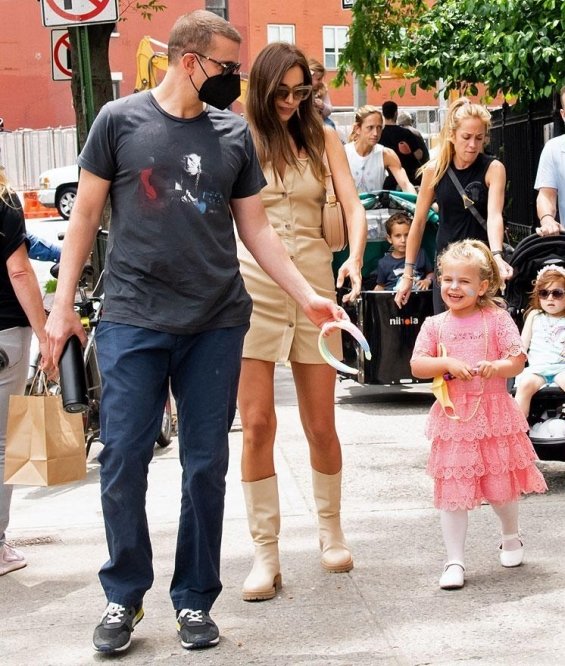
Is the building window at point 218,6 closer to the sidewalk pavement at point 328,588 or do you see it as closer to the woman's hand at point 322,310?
the sidewalk pavement at point 328,588

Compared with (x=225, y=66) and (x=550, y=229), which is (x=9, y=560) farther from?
(x=550, y=229)

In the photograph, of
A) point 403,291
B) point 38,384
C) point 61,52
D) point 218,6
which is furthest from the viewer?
Answer: point 61,52

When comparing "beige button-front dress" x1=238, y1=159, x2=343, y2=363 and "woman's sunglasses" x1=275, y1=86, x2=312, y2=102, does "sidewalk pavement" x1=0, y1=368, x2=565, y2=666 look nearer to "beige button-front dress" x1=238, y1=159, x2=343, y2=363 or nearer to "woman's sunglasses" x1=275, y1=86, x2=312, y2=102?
"beige button-front dress" x1=238, y1=159, x2=343, y2=363

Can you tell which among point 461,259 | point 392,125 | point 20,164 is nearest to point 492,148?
point 392,125

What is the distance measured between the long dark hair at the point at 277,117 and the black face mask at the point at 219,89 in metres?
0.62

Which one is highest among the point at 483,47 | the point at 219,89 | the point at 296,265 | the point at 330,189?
the point at 483,47

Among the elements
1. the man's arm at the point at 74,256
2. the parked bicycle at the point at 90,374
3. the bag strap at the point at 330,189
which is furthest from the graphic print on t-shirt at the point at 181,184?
the parked bicycle at the point at 90,374

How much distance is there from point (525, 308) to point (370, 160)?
392cm

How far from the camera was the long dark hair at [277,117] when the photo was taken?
199 inches

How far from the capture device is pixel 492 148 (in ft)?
56.9

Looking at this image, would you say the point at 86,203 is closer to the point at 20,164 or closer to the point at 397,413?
the point at 397,413

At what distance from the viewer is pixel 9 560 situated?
5758 millimetres

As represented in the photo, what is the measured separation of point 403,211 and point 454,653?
5.60 meters

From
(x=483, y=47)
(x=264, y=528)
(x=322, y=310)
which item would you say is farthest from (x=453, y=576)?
(x=483, y=47)
